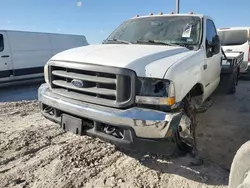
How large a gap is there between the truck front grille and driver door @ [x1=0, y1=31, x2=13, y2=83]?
6.31 m

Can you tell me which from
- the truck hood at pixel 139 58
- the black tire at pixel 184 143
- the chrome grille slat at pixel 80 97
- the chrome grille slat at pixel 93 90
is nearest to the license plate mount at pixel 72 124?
the chrome grille slat at pixel 80 97

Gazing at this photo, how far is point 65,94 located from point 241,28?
9972 mm

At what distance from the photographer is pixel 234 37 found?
11500 mm

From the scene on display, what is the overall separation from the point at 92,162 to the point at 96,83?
3.83 ft

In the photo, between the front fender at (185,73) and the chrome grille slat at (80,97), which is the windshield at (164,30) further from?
the chrome grille slat at (80,97)

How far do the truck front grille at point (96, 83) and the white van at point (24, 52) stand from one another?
21.2 feet

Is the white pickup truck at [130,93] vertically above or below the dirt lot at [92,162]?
above

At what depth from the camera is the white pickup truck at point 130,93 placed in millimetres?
2775

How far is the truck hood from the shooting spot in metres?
2.84

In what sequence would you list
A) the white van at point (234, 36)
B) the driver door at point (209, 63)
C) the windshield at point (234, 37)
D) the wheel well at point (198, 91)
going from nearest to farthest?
1. the wheel well at point (198, 91)
2. the driver door at point (209, 63)
3. the white van at point (234, 36)
4. the windshield at point (234, 37)

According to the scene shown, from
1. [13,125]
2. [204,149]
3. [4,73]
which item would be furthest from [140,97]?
[4,73]

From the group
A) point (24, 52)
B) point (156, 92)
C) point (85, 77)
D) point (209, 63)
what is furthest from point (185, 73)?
point (24, 52)

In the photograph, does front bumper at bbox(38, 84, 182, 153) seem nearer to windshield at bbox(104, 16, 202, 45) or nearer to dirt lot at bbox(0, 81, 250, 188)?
dirt lot at bbox(0, 81, 250, 188)

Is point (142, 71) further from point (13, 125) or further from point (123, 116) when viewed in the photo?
point (13, 125)
